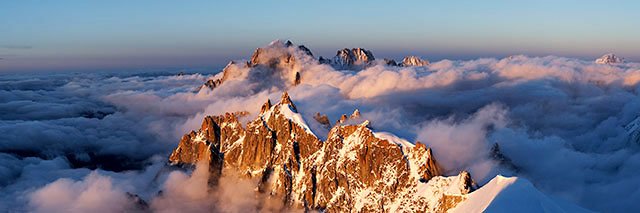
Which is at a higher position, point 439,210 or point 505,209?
point 505,209

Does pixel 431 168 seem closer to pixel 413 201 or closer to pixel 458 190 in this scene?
pixel 413 201

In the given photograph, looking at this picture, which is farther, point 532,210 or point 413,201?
point 413,201

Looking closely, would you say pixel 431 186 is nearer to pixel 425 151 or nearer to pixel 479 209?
pixel 425 151

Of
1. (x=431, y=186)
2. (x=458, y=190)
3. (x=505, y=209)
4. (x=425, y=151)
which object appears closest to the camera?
(x=505, y=209)

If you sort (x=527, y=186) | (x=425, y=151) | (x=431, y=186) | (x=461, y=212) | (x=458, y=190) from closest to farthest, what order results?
1. (x=527, y=186)
2. (x=461, y=212)
3. (x=458, y=190)
4. (x=431, y=186)
5. (x=425, y=151)

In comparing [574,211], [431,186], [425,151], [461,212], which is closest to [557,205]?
[574,211]

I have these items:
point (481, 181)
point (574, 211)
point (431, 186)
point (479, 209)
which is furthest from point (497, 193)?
point (481, 181)
